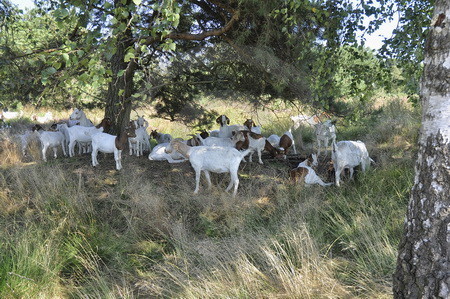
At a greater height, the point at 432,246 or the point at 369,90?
the point at 369,90

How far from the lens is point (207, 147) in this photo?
7070mm

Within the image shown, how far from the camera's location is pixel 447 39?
2602 mm

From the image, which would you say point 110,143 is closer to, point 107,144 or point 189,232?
point 107,144

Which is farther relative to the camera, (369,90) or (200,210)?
(200,210)

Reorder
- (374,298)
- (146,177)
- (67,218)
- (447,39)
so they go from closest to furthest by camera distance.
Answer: (447,39) → (374,298) → (67,218) → (146,177)

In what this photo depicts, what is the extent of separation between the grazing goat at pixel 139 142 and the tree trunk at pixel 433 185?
6.35m

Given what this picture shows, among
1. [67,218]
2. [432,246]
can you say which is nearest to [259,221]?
[67,218]

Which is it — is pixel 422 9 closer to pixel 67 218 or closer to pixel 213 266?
pixel 213 266

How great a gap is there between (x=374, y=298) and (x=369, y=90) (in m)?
3.01

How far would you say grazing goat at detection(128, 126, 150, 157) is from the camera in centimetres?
848

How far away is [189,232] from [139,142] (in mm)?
3644

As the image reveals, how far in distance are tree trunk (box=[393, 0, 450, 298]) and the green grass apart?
799mm

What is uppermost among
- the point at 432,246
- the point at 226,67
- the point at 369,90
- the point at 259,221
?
the point at 226,67

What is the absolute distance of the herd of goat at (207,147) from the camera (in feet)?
22.7
